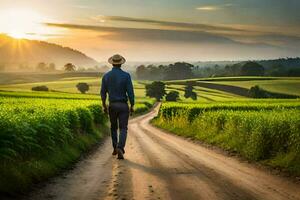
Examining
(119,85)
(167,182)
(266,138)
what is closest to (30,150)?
(167,182)

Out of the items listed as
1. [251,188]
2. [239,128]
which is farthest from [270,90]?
[251,188]

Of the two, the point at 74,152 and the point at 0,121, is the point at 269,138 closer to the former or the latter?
the point at 74,152

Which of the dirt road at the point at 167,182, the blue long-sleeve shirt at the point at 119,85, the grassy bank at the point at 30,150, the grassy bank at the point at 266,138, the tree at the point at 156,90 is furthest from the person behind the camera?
the tree at the point at 156,90

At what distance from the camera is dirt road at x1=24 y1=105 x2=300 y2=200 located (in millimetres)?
9805

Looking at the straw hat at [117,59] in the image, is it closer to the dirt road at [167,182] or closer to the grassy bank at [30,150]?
the grassy bank at [30,150]

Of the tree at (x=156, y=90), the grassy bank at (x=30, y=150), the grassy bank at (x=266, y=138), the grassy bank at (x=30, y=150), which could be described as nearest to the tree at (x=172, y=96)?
the tree at (x=156, y=90)

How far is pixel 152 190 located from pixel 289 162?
599 centimetres

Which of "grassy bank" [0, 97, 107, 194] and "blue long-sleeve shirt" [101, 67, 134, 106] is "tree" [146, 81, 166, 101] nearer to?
"grassy bank" [0, 97, 107, 194]

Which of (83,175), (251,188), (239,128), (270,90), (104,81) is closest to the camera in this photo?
(251,188)

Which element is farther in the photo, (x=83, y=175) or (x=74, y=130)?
(x=74, y=130)

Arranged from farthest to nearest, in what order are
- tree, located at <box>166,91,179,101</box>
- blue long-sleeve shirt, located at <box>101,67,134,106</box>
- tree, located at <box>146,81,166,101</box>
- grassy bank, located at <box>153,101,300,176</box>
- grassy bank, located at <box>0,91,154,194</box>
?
tree, located at <box>146,81,166,101</box>
tree, located at <box>166,91,179,101</box>
blue long-sleeve shirt, located at <box>101,67,134,106</box>
grassy bank, located at <box>153,101,300,176</box>
grassy bank, located at <box>0,91,154,194</box>

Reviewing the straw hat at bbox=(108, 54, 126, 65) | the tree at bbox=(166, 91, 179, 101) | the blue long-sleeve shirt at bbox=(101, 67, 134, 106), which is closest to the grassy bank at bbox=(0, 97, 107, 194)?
the blue long-sleeve shirt at bbox=(101, 67, 134, 106)

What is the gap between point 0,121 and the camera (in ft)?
36.9

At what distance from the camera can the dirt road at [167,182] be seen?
386 inches
